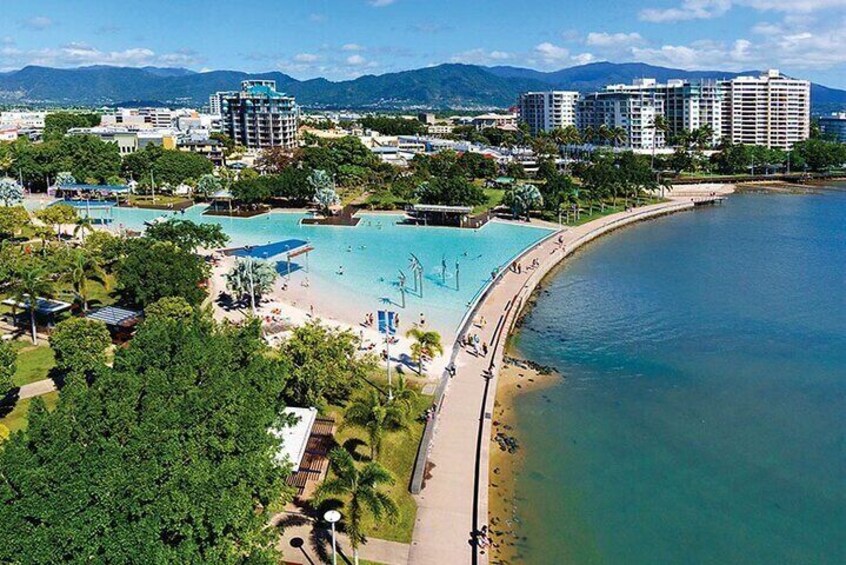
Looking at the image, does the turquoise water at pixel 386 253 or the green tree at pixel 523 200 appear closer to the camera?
the turquoise water at pixel 386 253

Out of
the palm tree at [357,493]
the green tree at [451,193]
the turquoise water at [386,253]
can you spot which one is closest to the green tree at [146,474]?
the palm tree at [357,493]

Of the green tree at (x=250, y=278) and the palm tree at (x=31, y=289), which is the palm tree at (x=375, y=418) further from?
the palm tree at (x=31, y=289)

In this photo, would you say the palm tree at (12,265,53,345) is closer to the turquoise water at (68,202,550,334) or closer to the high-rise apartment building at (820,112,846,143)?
the turquoise water at (68,202,550,334)

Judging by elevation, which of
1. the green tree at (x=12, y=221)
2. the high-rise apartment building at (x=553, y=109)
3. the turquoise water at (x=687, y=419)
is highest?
the high-rise apartment building at (x=553, y=109)

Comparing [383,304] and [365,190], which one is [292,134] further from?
[383,304]

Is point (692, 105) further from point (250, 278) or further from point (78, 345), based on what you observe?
point (78, 345)

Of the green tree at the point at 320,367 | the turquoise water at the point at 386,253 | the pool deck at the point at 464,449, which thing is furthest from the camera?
the turquoise water at the point at 386,253
